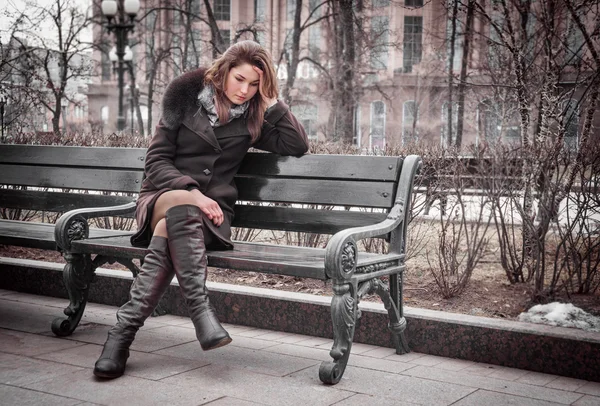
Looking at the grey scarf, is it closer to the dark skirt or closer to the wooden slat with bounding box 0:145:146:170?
the dark skirt

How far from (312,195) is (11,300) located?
2.51 meters

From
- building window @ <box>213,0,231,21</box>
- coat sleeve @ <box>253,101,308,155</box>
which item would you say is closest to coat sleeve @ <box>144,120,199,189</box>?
coat sleeve @ <box>253,101,308,155</box>

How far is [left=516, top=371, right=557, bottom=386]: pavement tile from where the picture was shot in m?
3.92

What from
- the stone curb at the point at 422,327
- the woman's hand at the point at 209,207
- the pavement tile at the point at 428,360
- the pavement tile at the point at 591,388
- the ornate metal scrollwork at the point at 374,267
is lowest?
→ the pavement tile at the point at 428,360

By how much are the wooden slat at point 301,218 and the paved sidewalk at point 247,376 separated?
67cm

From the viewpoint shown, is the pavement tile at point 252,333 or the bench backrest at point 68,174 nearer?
the pavement tile at point 252,333

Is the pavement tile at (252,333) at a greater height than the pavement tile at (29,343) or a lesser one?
lesser

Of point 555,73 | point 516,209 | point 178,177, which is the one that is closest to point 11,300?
point 178,177

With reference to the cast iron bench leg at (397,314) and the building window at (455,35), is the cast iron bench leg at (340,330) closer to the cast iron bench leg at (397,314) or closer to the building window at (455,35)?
the cast iron bench leg at (397,314)

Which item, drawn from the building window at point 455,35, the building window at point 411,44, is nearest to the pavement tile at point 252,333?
the building window at point 455,35

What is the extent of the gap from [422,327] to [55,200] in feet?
Answer: 9.05

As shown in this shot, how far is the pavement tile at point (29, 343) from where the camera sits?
433 cm

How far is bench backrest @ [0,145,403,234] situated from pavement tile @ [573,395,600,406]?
139cm

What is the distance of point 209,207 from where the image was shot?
4.21 meters
